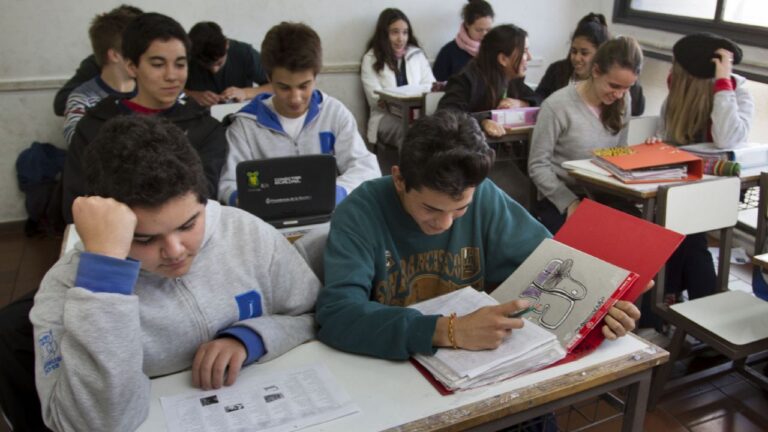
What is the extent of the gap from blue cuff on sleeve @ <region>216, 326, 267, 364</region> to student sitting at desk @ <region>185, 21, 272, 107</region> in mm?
2751

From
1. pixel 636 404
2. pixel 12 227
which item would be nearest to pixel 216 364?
pixel 636 404

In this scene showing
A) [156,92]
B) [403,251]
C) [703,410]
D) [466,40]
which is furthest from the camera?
[466,40]

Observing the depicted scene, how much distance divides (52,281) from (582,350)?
95 centimetres

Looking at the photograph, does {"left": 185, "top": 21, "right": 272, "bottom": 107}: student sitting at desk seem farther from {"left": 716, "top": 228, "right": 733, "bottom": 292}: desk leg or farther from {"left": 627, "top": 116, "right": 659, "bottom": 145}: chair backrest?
{"left": 716, "top": 228, "right": 733, "bottom": 292}: desk leg

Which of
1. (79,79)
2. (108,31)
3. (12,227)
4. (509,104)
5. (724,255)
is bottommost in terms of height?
(12,227)

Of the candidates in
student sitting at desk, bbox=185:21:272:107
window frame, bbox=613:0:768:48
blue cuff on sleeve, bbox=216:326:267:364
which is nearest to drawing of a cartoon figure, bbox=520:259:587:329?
blue cuff on sleeve, bbox=216:326:267:364

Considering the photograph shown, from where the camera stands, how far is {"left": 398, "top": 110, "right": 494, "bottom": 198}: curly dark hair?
125cm

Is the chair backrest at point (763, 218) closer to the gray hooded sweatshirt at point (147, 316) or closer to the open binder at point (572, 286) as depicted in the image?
the open binder at point (572, 286)

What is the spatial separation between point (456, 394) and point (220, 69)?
3.43 m

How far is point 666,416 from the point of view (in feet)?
7.04

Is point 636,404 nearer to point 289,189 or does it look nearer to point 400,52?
point 289,189

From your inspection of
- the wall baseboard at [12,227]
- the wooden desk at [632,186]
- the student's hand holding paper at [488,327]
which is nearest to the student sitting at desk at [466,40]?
the wooden desk at [632,186]

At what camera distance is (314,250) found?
146 cm

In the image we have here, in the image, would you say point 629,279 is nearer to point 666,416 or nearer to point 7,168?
point 666,416
